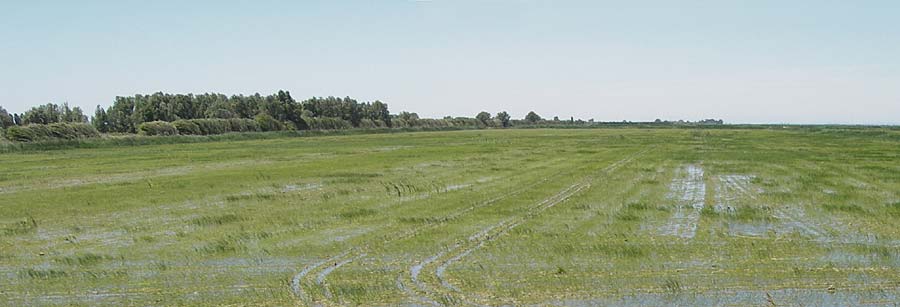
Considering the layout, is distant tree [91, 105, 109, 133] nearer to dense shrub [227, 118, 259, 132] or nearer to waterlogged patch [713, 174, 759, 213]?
dense shrub [227, 118, 259, 132]

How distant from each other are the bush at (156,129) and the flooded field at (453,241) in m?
51.3

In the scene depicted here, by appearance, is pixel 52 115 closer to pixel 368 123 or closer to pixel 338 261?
pixel 368 123

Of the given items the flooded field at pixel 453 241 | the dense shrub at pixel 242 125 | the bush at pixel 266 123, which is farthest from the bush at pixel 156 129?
the flooded field at pixel 453 241

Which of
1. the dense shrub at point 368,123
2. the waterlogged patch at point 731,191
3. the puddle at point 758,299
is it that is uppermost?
the puddle at point 758,299

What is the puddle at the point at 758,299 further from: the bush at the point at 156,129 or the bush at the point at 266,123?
the bush at the point at 266,123

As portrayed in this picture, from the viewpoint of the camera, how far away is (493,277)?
35.1ft

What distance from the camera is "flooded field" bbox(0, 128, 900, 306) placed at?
32.4ft

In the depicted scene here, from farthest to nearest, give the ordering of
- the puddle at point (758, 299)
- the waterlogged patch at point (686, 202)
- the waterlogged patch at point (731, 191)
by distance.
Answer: the waterlogged patch at point (731, 191) < the waterlogged patch at point (686, 202) < the puddle at point (758, 299)

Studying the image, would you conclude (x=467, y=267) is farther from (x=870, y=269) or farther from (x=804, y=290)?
(x=870, y=269)

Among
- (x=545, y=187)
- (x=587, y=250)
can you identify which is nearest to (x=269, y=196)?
(x=545, y=187)

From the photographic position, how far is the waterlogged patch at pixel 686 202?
50.0 ft

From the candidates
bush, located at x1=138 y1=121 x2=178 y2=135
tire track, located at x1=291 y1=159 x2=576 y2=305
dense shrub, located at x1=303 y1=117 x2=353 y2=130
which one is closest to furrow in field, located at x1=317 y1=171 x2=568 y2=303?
tire track, located at x1=291 y1=159 x2=576 y2=305

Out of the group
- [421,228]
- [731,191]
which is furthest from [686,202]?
[421,228]

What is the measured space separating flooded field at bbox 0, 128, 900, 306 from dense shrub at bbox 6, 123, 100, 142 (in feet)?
118
